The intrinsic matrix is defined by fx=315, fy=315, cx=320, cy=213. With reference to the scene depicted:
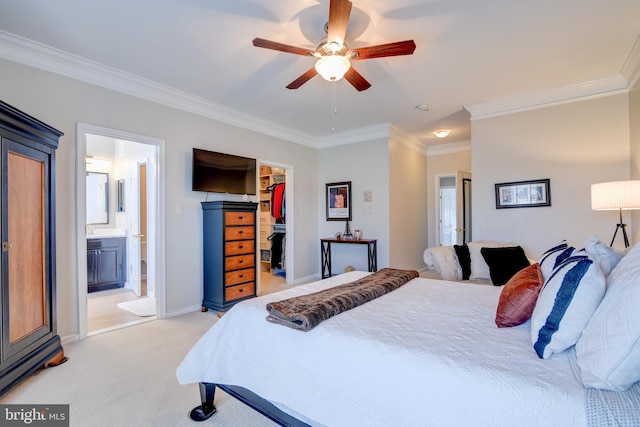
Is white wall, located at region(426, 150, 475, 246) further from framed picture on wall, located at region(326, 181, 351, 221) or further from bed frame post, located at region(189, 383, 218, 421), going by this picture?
bed frame post, located at region(189, 383, 218, 421)

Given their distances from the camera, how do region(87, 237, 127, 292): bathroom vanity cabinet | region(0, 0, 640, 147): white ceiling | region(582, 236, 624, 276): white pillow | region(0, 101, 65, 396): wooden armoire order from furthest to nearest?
region(87, 237, 127, 292): bathroom vanity cabinet < region(0, 0, 640, 147): white ceiling < region(0, 101, 65, 396): wooden armoire < region(582, 236, 624, 276): white pillow

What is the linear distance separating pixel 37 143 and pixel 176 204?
1.53m

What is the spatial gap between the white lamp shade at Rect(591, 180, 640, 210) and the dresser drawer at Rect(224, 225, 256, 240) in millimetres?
3577

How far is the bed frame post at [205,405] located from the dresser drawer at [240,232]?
83.7 inches

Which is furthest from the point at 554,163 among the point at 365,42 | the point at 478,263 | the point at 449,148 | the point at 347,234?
the point at 347,234

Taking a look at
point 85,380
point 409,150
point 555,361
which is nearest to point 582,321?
point 555,361

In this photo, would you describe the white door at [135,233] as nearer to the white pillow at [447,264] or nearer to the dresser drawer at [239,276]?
the dresser drawer at [239,276]

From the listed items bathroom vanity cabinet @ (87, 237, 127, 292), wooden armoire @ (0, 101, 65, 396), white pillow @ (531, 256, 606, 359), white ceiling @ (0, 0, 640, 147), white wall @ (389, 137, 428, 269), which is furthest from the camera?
white wall @ (389, 137, 428, 269)

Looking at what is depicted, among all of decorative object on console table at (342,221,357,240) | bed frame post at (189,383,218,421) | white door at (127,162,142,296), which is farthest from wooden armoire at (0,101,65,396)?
decorative object on console table at (342,221,357,240)

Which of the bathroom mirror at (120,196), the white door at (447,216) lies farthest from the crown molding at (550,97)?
the bathroom mirror at (120,196)

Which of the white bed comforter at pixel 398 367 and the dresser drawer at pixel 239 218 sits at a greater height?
the dresser drawer at pixel 239 218

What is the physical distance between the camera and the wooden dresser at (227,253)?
3.69 m

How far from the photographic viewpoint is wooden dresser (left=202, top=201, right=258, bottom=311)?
12.1 feet

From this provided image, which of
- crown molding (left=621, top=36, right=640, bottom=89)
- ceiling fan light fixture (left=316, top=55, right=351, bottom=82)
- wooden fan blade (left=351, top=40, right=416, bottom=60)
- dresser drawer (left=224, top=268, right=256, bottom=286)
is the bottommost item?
dresser drawer (left=224, top=268, right=256, bottom=286)
